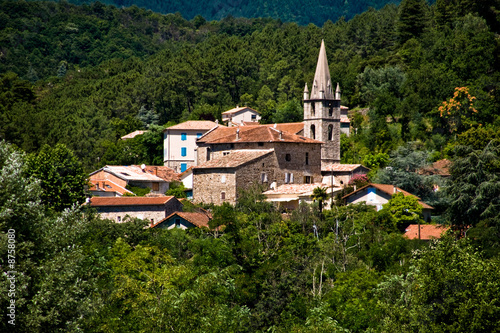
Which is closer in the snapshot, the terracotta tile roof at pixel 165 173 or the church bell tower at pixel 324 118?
the church bell tower at pixel 324 118

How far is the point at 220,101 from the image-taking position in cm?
9112

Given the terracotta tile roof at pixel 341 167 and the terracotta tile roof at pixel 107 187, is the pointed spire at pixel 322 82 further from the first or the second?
the terracotta tile roof at pixel 107 187

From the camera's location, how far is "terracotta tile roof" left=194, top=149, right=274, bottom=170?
5075 cm

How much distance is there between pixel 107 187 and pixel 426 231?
83.6ft

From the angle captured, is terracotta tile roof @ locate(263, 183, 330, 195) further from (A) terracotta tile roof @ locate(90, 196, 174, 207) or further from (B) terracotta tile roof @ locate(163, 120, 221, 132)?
(B) terracotta tile roof @ locate(163, 120, 221, 132)

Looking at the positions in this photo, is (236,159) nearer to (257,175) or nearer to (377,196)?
(257,175)

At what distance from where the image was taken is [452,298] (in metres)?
21.8

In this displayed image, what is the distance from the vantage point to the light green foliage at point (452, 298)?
21.2m

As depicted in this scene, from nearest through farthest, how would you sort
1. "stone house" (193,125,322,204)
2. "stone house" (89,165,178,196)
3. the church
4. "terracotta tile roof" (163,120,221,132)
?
"stone house" (193,125,322,204) < the church < "stone house" (89,165,178,196) < "terracotta tile roof" (163,120,221,132)

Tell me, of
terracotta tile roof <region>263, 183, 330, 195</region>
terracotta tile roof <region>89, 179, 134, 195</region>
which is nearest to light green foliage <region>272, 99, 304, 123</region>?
terracotta tile roof <region>89, 179, 134, 195</region>

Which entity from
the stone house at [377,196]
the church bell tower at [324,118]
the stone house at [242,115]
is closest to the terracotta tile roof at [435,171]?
the stone house at [377,196]

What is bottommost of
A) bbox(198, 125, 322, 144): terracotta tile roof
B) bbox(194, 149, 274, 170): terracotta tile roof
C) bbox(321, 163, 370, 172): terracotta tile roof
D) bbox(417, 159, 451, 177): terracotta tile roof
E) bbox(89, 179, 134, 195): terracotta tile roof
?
bbox(89, 179, 134, 195): terracotta tile roof

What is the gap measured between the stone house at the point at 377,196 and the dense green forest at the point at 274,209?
5.39ft

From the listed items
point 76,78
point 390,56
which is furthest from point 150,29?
point 390,56
